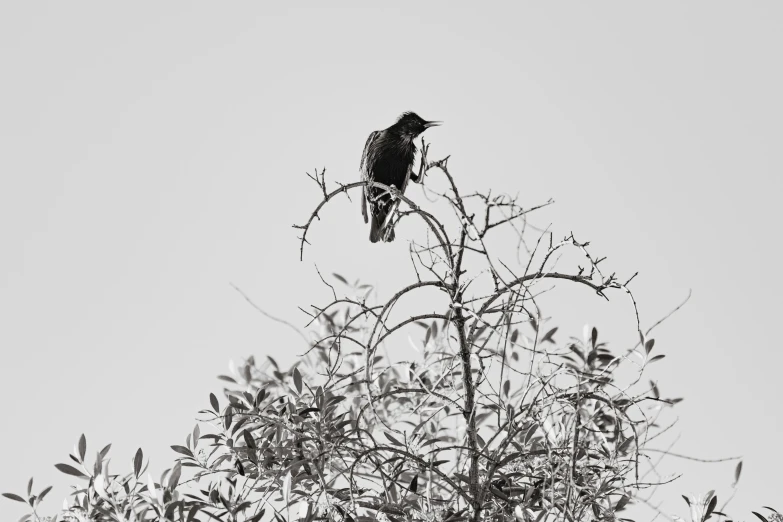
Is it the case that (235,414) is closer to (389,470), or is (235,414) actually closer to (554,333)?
(389,470)

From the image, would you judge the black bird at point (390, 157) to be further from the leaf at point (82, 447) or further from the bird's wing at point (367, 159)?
the leaf at point (82, 447)

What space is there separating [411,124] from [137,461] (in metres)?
4.64

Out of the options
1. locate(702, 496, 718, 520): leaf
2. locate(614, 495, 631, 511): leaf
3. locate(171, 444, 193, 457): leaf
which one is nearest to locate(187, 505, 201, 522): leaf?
locate(171, 444, 193, 457): leaf

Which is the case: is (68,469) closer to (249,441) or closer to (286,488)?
(249,441)

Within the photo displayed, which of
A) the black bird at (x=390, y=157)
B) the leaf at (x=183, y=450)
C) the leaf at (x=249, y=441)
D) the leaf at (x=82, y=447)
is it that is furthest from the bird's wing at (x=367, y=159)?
the leaf at (x=82, y=447)

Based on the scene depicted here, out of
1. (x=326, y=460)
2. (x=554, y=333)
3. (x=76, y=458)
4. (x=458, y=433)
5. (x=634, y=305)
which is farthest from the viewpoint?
(x=554, y=333)

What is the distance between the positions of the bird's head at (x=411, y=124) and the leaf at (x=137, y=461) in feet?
14.5

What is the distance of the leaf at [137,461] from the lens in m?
3.13

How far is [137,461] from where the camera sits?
124 inches

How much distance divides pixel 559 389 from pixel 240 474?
1323mm

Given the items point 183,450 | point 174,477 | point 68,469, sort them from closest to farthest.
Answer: point 174,477 → point 68,469 → point 183,450

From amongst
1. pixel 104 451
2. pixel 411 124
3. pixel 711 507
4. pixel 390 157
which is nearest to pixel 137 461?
pixel 104 451

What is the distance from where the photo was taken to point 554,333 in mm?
4328

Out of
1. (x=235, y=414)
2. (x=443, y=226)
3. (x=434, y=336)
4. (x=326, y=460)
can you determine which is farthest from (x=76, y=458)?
(x=434, y=336)
